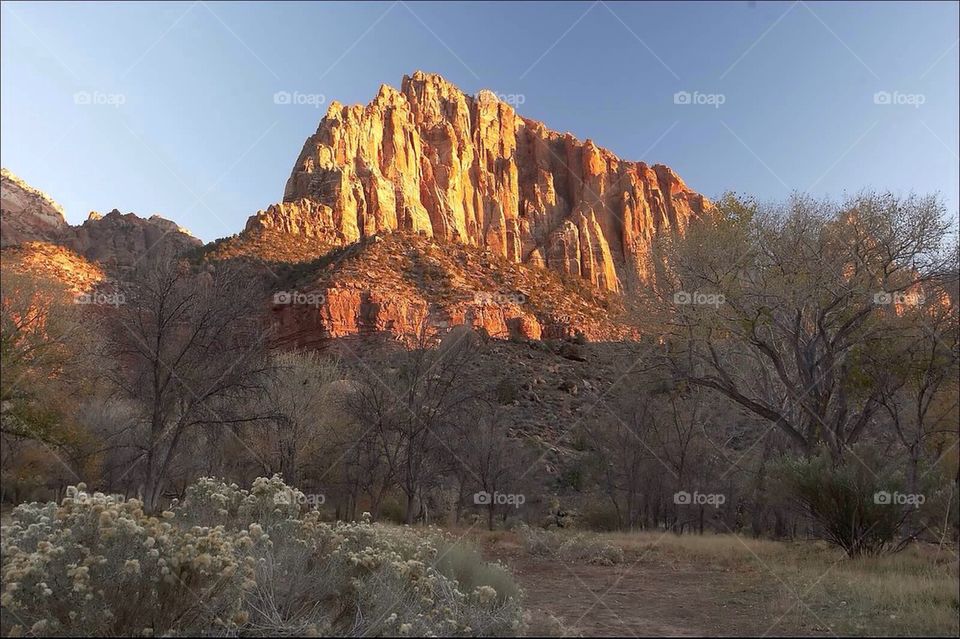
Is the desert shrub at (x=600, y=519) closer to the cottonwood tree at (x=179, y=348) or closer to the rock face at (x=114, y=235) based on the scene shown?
the cottonwood tree at (x=179, y=348)

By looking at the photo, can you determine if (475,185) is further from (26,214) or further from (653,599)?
(653,599)

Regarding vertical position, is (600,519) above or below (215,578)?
below

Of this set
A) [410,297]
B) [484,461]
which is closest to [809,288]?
[484,461]

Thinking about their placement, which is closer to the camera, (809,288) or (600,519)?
(809,288)

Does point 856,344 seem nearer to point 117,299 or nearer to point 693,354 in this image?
point 693,354

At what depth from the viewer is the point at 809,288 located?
52.0ft

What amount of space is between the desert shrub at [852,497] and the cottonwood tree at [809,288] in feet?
6.43

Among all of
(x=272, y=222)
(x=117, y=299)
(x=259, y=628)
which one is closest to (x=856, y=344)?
(x=259, y=628)

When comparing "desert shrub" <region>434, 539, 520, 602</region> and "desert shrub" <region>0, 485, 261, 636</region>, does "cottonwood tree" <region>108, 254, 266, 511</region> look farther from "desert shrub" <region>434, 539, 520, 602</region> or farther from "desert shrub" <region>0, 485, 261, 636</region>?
"desert shrub" <region>0, 485, 261, 636</region>

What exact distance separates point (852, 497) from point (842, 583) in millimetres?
3099

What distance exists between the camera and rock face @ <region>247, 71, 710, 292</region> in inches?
3319

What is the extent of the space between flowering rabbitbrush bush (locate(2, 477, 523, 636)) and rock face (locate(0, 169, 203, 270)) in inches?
2790

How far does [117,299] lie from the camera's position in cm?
1802

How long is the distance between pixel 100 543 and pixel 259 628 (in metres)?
1.52
